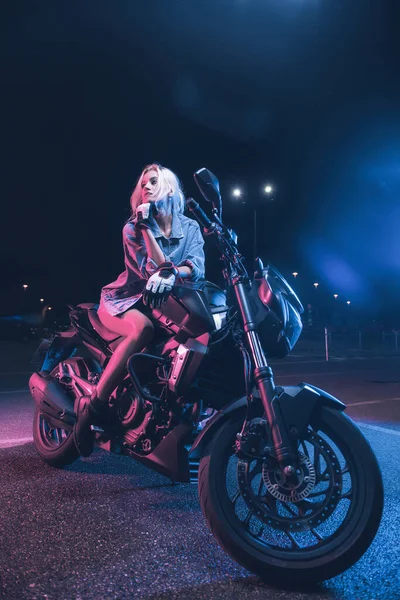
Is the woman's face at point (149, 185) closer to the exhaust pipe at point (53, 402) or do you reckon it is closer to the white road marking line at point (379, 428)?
the exhaust pipe at point (53, 402)

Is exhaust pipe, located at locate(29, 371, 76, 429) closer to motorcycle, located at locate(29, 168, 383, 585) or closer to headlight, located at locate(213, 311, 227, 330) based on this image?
motorcycle, located at locate(29, 168, 383, 585)

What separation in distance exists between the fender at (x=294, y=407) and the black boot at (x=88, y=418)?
1033 mm

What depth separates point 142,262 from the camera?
135 inches

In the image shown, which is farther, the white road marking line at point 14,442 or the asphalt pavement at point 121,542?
the white road marking line at point 14,442

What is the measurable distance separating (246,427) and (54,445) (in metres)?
2.41

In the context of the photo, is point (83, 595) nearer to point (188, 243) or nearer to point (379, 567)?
point (379, 567)

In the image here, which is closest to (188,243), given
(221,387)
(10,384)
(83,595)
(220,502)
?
(221,387)

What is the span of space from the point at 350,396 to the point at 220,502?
22.6 ft

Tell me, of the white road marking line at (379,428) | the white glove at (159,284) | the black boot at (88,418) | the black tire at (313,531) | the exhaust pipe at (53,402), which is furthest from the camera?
the white road marking line at (379,428)

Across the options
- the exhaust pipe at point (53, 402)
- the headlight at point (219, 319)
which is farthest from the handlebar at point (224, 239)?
the exhaust pipe at point (53, 402)

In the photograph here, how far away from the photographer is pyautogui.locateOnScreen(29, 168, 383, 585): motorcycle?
2359mm

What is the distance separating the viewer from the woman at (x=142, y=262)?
3.31 m

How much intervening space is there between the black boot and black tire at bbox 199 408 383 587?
112 cm

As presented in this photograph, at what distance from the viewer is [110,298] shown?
3.64m
